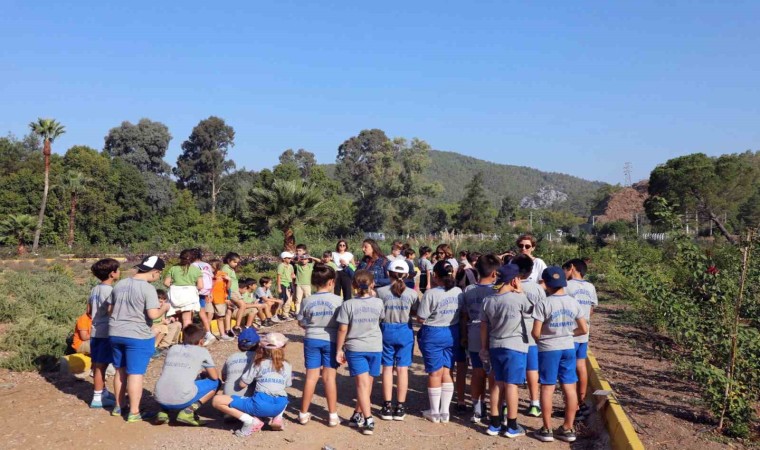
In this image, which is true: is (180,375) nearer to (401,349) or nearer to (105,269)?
(105,269)

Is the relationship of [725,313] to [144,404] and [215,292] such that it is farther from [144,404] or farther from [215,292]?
[215,292]

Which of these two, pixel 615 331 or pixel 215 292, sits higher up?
pixel 215 292

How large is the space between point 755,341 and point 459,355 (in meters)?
2.83

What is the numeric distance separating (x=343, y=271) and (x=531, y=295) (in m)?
4.17

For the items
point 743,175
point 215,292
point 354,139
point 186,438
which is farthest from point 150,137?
point 186,438

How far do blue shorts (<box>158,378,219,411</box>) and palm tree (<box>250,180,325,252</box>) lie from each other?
17.7 meters

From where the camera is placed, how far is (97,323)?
629cm

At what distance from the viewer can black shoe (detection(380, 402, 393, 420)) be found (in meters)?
6.30

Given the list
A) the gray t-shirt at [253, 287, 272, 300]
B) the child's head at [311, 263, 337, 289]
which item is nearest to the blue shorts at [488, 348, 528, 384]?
the child's head at [311, 263, 337, 289]

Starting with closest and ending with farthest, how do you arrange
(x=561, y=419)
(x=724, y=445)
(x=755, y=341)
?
1. (x=724, y=445)
2. (x=755, y=341)
3. (x=561, y=419)

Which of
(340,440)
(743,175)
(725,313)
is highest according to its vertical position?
(743,175)

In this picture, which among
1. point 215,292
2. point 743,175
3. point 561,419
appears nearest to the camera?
point 561,419

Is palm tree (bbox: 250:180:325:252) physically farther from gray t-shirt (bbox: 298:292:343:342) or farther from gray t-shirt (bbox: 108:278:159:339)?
gray t-shirt (bbox: 298:292:343:342)

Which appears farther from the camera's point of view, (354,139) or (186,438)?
(354,139)
